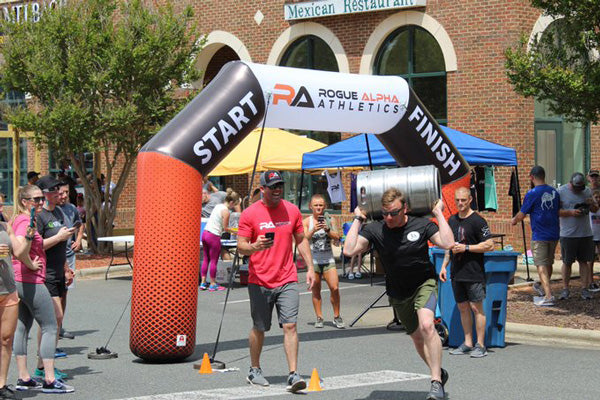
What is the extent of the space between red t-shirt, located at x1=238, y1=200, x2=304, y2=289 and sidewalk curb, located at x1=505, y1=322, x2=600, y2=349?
3.70 metres

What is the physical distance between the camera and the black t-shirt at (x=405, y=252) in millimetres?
8781

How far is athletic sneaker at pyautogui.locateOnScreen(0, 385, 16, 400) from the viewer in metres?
8.48

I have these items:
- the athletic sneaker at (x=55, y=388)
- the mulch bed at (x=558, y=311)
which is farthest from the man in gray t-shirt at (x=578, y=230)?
the athletic sneaker at (x=55, y=388)

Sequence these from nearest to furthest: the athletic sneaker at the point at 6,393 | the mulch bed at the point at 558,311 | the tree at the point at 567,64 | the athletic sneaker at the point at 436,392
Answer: the athletic sneaker at the point at 436,392, the athletic sneaker at the point at 6,393, the mulch bed at the point at 558,311, the tree at the point at 567,64

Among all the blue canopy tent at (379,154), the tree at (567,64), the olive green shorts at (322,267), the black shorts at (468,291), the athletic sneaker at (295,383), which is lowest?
the athletic sneaker at (295,383)

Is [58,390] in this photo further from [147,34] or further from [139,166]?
[147,34]

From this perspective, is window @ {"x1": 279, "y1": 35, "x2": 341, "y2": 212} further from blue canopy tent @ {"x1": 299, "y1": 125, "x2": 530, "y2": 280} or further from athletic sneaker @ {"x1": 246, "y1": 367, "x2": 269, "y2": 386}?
athletic sneaker @ {"x1": 246, "y1": 367, "x2": 269, "y2": 386}

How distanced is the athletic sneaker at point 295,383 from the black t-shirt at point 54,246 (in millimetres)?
3044

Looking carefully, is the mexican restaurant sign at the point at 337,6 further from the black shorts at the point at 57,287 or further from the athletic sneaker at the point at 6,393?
the athletic sneaker at the point at 6,393

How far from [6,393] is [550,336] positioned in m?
6.28

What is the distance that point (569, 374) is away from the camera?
32.2 feet

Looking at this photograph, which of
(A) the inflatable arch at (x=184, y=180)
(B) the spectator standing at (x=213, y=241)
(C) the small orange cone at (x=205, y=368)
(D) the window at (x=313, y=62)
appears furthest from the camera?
(D) the window at (x=313, y=62)


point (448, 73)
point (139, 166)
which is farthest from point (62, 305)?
point (448, 73)

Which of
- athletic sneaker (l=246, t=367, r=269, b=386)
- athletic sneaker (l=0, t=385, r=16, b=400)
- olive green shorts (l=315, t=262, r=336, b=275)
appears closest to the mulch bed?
olive green shorts (l=315, t=262, r=336, b=275)
